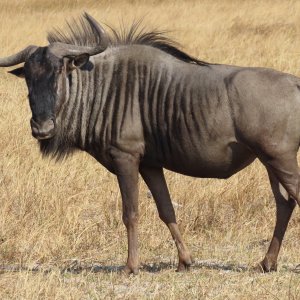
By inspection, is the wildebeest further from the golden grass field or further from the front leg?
the golden grass field

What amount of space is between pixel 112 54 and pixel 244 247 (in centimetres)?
182

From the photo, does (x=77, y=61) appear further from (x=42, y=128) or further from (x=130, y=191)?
(x=130, y=191)

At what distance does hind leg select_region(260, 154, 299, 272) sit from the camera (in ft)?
19.7

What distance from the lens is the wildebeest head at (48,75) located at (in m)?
6.07

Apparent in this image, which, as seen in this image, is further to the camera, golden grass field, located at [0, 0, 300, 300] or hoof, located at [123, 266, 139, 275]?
hoof, located at [123, 266, 139, 275]

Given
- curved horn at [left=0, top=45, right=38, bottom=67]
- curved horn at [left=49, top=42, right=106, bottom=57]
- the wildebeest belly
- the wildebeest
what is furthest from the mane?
the wildebeest belly

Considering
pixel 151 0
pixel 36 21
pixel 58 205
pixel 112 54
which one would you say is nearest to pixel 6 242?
pixel 58 205

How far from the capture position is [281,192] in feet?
20.9

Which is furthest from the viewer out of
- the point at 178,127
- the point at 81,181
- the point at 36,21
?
the point at 36,21

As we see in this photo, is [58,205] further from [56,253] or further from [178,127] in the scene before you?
[178,127]

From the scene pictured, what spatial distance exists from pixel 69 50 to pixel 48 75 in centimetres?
25

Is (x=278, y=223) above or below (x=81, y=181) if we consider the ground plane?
above

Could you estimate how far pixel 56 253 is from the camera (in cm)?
688

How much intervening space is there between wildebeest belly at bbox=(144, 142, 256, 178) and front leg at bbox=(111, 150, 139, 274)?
0.22m
